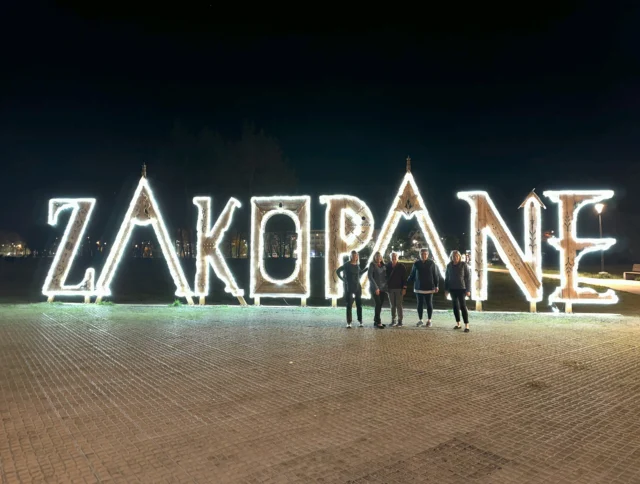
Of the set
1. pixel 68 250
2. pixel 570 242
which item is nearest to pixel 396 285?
pixel 570 242

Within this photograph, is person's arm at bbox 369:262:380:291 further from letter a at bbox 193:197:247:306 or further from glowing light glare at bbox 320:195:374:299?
letter a at bbox 193:197:247:306

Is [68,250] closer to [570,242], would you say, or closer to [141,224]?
[141,224]

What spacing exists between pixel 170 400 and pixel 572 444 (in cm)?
439

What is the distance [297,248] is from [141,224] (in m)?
5.78

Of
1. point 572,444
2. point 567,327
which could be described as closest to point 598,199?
point 567,327

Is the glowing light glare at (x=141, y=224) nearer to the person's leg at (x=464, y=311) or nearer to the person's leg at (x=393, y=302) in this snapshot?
the person's leg at (x=393, y=302)

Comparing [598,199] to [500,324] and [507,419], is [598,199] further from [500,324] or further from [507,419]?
[507,419]

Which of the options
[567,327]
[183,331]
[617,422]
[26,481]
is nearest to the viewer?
[26,481]

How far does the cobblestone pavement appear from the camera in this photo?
147 inches

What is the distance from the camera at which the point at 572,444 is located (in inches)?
165

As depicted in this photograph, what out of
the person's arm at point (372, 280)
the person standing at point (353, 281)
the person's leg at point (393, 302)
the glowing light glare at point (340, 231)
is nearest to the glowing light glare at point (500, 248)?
the glowing light glare at point (340, 231)

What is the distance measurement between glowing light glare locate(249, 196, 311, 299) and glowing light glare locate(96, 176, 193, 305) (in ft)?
8.83

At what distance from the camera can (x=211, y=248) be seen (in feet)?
52.1

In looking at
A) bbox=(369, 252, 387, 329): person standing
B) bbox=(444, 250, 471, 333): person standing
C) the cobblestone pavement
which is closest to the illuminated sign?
bbox=(369, 252, 387, 329): person standing
